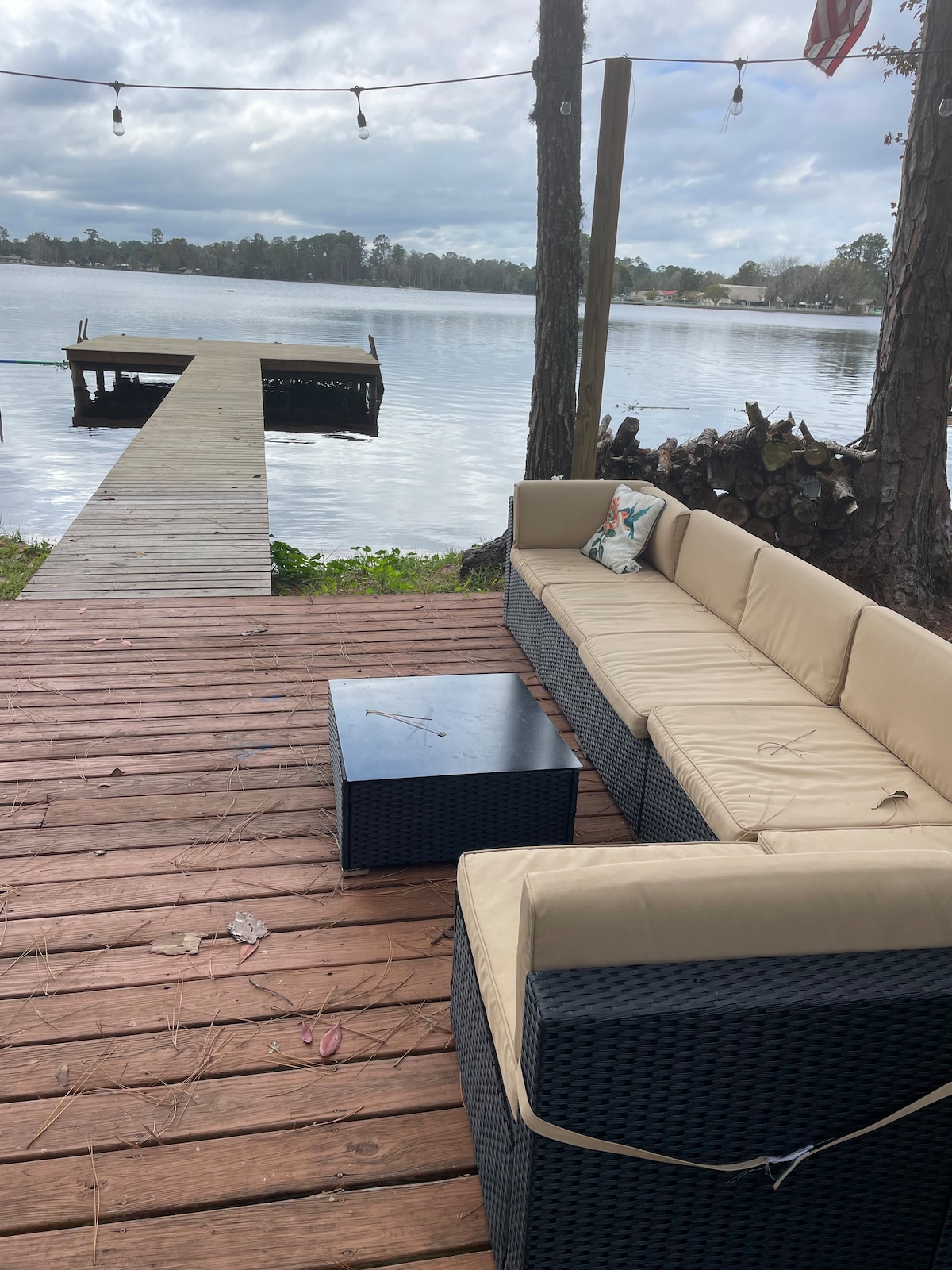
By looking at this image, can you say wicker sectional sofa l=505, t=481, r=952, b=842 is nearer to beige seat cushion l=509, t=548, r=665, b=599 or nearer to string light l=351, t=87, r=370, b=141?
beige seat cushion l=509, t=548, r=665, b=599

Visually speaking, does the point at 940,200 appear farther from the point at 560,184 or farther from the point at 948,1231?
the point at 948,1231

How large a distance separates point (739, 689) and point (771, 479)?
2.95 meters

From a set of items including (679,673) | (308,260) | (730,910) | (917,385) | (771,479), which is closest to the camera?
(730,910)

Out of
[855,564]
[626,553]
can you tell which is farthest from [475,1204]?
[855,564]

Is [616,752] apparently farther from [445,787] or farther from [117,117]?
[117,117]

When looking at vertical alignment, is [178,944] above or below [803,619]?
below

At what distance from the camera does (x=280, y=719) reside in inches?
125

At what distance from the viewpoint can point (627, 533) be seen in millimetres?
3955

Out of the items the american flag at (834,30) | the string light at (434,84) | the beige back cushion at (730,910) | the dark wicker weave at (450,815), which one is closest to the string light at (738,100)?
the string light at (434,84)

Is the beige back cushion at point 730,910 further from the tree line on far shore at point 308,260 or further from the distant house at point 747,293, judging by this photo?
the tree line on far shore at point 308,260

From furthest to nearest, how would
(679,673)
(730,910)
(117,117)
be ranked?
1. (117,117)
2. (679,673)
3. (730,910)

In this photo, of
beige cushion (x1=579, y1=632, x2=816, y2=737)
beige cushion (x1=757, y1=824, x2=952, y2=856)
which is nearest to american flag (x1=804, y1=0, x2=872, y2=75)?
beige cushion (x1=579, y1=632, x2=816, y2=737)

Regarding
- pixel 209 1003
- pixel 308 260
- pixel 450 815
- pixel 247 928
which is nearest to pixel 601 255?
pixel 450 815

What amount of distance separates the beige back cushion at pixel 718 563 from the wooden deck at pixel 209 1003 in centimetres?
77
